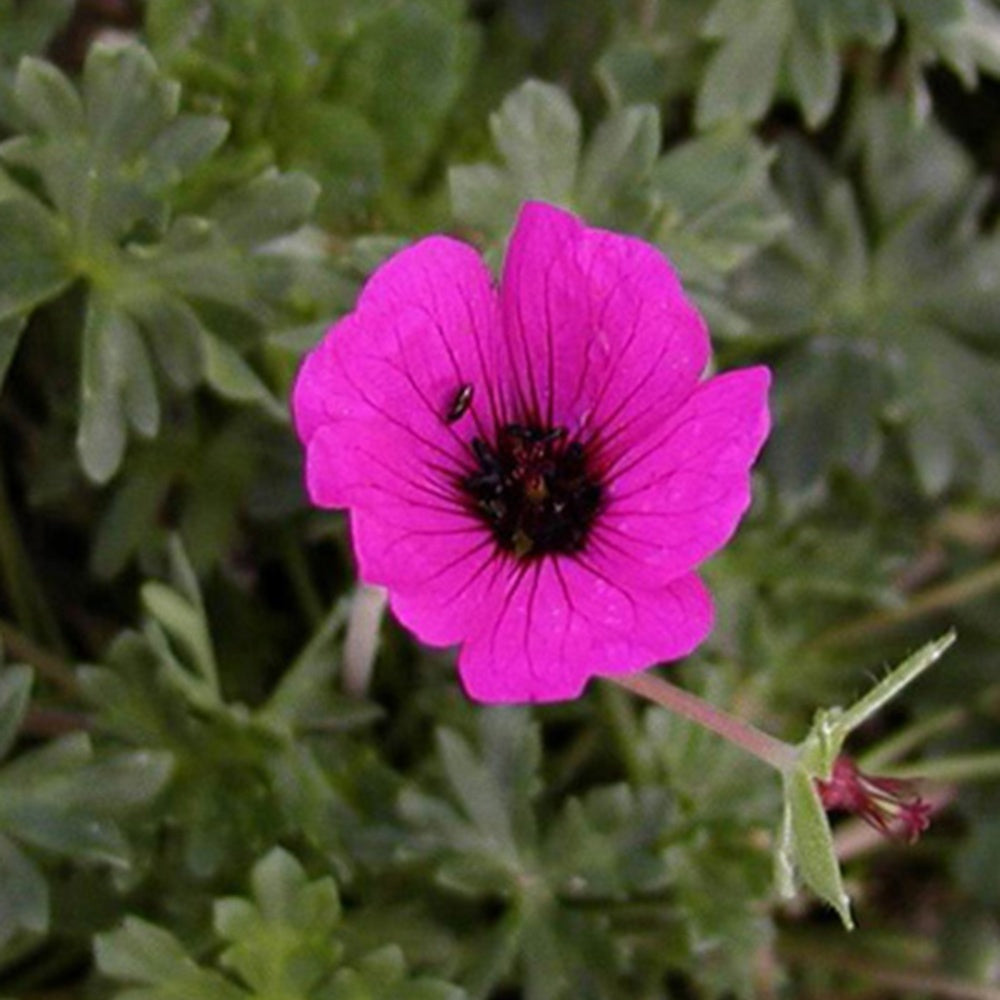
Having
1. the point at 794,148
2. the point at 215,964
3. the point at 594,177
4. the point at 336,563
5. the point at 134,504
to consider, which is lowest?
the point at 215,964

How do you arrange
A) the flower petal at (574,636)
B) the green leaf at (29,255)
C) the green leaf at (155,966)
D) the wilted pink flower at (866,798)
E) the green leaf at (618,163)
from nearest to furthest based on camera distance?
the flower petal at (574,636) < the wilted pink flower at (866,798) < the green leaf at (155,966) < the green leaf at (29,255) < the green leaf at (618,163)

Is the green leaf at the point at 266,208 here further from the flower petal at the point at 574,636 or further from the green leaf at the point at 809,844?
the green leaf at the point at 809,844

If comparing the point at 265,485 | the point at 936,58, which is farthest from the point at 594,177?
the point at 936,58

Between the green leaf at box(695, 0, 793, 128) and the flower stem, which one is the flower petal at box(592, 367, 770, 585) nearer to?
the flower stem

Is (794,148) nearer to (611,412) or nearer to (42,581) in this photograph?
(611,412)

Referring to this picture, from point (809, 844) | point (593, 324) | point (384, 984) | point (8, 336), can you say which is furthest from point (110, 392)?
point (809, 844)

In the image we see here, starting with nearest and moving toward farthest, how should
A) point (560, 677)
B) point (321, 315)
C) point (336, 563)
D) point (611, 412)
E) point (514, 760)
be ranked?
point (560, 677)
point (611, 412)
point (514, 760)
point (321, 315)
point (336, 563)

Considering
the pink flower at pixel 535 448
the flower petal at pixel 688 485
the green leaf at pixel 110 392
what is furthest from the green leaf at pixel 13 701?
the flower petal at pixel 688 485

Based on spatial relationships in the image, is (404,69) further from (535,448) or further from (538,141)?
(535,448)
